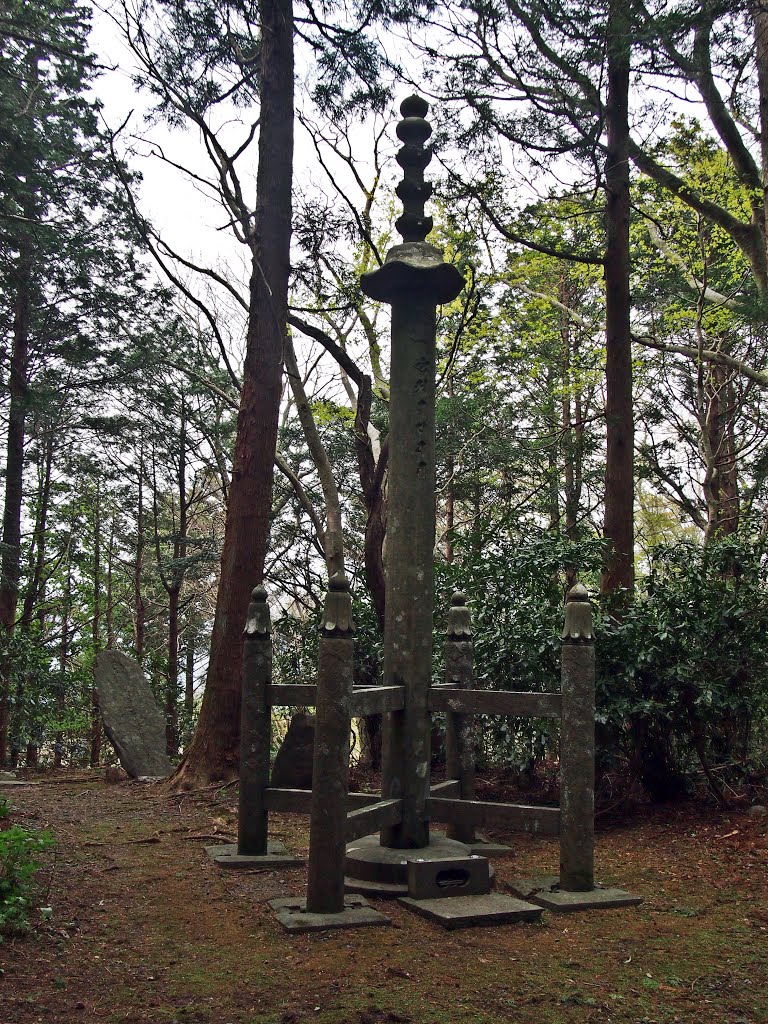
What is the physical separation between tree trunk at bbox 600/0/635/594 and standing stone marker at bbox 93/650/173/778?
5613mm

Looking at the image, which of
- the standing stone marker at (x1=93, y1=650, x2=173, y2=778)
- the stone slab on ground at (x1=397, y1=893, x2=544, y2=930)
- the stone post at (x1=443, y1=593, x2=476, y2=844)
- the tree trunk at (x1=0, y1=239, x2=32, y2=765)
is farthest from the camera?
the tree trunk at (x1=0, y1=239, x2=32, y2=765)

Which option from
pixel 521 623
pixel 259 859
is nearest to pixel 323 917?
pixel 259 859

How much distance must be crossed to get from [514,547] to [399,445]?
9.95 ft

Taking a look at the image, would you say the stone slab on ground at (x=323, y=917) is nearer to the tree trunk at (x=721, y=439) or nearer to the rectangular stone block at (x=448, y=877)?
the rectangular stone block at (x=448, y=877)

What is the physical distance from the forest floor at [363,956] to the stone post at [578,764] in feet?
0.99

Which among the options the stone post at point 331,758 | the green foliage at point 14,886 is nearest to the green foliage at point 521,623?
the stone post at point 331,758

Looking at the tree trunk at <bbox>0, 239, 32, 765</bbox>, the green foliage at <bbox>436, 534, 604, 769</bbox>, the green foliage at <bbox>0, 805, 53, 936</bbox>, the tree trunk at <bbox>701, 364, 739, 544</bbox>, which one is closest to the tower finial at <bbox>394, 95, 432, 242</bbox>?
the green foliage at <bbox>436, 534, 604, 769</bbox>

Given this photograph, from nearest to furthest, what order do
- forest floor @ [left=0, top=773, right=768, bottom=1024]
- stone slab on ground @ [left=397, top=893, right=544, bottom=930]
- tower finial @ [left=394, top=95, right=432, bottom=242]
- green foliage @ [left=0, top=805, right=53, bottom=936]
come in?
forest floor @ [left=0, top=773, right=768, bottom=1024] → green foliage @ [left=0, top=805, right=53, bottom=936] → stone slab on ground @ [left=397, top=893, right=544, bottom=930] → tower finial @ [left=394, top=95, right=432, bottom=242]

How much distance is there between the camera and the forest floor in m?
2.97

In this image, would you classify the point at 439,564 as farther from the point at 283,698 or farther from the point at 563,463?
the point at 563,463

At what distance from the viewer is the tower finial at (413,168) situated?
17.3 ft

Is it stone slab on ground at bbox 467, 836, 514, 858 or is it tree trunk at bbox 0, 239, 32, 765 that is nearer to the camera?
stone slab on ground at bbox 467, 836, 514, 858

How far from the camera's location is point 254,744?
197 inches

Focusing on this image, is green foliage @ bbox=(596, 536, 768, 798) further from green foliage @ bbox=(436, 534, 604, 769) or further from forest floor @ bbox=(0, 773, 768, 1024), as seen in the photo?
forest floor @ bbox=(0, 773, 768, 1024)
